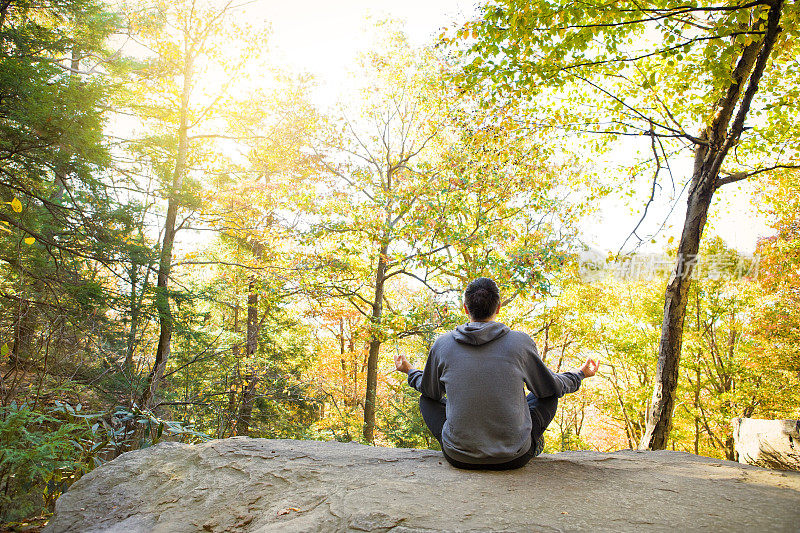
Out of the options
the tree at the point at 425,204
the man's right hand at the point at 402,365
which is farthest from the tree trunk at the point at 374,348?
the man's right hand at the point at 402,365

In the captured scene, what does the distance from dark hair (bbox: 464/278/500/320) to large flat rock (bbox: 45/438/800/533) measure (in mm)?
1008

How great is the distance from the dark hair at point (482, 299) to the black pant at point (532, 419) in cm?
73

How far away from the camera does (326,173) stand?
1278 centimetres

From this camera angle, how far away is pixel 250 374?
33.9 ft

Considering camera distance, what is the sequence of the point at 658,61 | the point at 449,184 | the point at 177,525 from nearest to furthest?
the point at 177,525, the point at 658,61, the point at 449,184

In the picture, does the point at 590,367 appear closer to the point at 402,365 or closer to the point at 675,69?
the point at 402,365

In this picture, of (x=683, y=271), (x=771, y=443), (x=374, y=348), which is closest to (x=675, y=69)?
(x=683, y=271)

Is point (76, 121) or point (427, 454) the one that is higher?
point (76, 121)

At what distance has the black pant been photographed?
2.91 meters

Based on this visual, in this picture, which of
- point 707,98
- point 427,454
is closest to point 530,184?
point 707,98

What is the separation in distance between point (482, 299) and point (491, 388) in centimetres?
58

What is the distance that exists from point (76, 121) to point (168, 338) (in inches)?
188

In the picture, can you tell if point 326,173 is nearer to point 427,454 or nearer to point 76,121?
point 76,121

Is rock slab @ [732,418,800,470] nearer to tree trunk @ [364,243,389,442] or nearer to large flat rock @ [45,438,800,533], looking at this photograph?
large flat rock @ [45,438,800,533]
